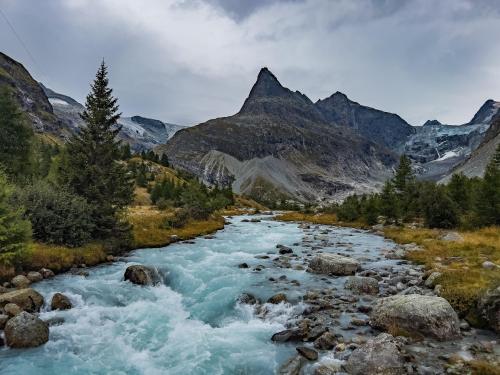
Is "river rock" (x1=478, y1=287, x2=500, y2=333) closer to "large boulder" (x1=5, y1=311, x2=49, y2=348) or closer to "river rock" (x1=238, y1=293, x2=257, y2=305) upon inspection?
"river rock" (x1=238, y1=293, x2=257, y2=305)

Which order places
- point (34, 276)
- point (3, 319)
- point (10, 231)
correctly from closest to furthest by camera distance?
point (3, 319) < point (10, 231) < point (34, 276)

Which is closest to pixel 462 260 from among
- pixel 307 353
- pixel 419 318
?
pixel 419 318

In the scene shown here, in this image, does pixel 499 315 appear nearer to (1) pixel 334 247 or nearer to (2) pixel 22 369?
(2) pixel 22 369

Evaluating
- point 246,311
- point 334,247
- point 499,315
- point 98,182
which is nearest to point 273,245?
point 334,247

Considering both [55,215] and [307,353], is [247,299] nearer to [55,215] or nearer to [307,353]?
[307,353]

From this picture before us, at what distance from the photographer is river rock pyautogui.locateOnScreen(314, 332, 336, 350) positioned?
13.4 m

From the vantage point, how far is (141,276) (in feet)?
73.0

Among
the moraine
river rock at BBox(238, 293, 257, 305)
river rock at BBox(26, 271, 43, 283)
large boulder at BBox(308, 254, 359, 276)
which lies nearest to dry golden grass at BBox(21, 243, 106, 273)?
river rock at BBox(26, 271, 43, 283)

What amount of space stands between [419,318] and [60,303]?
15.3 meters

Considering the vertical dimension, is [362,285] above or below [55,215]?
below

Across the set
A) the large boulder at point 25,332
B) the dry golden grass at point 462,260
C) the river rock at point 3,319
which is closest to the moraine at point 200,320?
the large boulder at point 25,332

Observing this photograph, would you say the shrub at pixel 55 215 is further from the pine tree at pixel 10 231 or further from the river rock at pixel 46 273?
the river rock at pixel 46 273

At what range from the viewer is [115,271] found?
25.0 meters

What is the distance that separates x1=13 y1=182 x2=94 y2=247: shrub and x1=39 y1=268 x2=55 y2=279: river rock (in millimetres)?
4566
